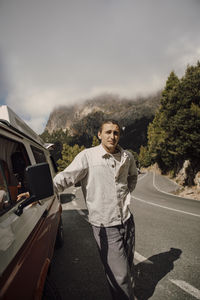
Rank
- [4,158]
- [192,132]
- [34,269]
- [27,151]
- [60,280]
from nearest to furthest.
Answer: [34,269] → [4,158] → [27,151] → [60,280] → [192,132]

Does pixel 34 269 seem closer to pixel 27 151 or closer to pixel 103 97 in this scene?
pixel 27 151

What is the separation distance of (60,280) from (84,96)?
596ft

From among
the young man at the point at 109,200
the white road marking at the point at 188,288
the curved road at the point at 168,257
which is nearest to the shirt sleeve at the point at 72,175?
the young man at the point at 109,200

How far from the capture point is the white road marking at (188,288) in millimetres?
2410

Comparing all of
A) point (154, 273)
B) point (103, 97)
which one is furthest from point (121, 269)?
point (103, 97)

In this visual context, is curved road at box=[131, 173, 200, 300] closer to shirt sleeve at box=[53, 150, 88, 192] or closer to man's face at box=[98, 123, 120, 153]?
shirt sleeve at box=[53, 150, 88, 192]

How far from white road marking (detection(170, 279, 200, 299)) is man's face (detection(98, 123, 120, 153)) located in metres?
2.25

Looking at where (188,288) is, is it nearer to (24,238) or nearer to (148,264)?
(148,264)

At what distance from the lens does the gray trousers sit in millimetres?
1809

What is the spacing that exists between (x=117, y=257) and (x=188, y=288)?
5.05 ft

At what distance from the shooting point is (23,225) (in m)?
1.51

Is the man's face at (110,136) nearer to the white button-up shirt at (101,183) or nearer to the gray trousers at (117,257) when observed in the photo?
the white button-up shirt at (101,183)

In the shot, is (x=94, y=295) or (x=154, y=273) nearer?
(x=94, y=295)

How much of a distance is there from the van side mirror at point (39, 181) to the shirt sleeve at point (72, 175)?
Answer: 16.5 inches
